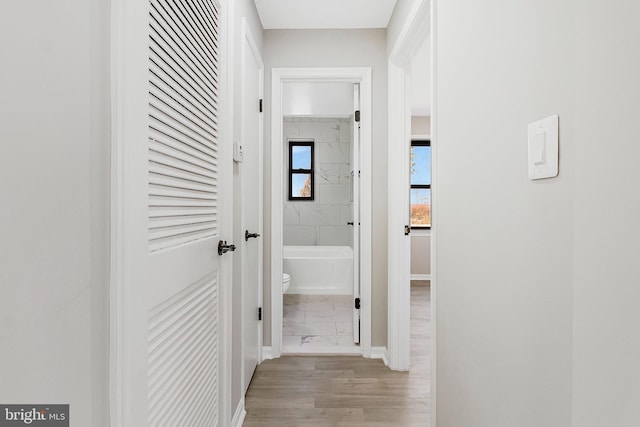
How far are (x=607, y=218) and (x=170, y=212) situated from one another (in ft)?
3.28

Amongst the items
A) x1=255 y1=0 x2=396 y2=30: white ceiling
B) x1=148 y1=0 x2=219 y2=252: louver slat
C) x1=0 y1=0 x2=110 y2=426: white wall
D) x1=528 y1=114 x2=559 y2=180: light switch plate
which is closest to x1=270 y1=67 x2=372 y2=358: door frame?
x1=255 y1=0 x2=396 y2=30: white ceiling

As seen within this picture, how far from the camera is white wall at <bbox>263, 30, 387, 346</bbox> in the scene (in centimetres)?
258

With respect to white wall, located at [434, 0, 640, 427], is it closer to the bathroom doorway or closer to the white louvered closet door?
the white louvered closet door

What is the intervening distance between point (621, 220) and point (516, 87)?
18.4 inches

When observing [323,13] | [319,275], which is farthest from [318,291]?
[323,13]

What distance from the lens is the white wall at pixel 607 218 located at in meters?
0.51

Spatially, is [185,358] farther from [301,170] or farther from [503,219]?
[301,170]

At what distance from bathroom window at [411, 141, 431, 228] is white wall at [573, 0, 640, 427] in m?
4.93

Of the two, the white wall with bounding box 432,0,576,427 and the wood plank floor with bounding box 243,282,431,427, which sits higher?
the white wall with bounding box 432,0,576,427

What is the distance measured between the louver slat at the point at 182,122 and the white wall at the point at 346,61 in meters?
1.17

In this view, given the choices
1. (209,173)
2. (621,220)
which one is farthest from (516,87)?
(209,173)

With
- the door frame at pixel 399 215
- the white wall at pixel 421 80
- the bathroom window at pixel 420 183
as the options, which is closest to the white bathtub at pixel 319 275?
the door frame at pixel 399 215

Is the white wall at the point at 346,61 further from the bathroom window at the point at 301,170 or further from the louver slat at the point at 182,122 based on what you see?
the bathroom window at the point at 301,170

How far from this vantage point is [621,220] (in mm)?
532
